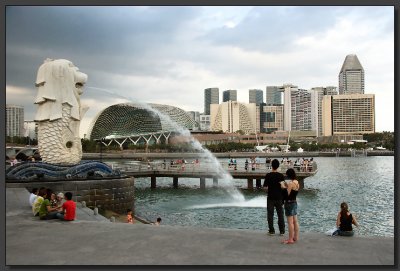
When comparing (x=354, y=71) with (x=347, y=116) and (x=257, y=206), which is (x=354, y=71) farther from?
(x=347, y=116)

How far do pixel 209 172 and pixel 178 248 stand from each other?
28.2 m

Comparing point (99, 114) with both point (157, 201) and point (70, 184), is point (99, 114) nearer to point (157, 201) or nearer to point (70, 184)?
point (157, 201)

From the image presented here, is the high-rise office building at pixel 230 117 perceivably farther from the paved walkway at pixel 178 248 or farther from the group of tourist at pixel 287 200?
the paved walkway at pixel 178 248

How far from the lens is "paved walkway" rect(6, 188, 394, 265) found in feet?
21.4

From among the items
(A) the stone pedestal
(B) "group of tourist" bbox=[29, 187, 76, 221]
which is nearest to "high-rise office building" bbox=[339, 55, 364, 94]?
(B) "group of tourist" bbox=[29, 187, 76, 221]

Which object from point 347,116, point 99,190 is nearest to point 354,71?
point 99,190

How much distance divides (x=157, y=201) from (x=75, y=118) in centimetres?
941

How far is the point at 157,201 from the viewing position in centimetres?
2823

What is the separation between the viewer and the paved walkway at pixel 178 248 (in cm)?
653

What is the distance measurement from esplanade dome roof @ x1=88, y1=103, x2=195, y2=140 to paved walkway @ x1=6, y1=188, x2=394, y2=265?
96794mm

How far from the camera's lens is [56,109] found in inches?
811

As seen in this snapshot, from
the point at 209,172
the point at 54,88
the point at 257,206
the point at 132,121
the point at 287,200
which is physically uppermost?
the point at 132,121

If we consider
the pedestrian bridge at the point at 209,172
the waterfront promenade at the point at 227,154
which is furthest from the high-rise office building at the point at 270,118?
the pedestrian bridge at the point at 209,172

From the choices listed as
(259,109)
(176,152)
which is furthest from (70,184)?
(259,109)
